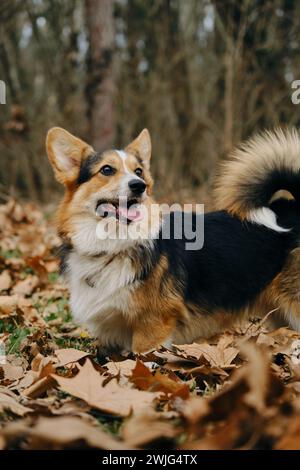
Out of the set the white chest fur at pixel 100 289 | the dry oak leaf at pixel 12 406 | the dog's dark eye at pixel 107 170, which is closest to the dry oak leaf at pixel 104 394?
the dry oak leaf at pixel 12 406

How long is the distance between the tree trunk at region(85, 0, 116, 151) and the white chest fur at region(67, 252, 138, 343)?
552 centimetres

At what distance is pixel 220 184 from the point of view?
4070mm

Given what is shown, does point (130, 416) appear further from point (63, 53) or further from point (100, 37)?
point (63, 53)

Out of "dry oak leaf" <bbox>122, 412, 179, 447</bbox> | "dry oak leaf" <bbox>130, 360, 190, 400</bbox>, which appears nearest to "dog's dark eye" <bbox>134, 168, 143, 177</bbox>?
"dry oak leaf" <bbox>130, 360, 190, 400</bbox>

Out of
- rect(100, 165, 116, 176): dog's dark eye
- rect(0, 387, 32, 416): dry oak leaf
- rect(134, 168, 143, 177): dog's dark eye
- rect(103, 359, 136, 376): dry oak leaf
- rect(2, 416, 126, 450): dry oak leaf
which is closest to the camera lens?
rect(2, 416, 126, 450): dry oak leaf

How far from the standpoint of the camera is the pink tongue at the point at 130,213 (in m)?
3.63

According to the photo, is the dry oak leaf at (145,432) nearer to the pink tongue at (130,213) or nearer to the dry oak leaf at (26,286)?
the pink tongue at (130,213)

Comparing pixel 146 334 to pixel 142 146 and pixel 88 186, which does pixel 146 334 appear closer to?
pixel 88 186

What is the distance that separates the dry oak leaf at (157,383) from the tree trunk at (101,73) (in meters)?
6.74

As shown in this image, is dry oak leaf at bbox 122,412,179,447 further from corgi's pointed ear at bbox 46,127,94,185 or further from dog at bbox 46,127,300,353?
corgi's pointed ear at bbox 46,127,94,185

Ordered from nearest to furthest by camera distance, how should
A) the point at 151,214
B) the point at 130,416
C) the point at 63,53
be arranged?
the point at 130,416
the point at 151,214
the point at 63,53

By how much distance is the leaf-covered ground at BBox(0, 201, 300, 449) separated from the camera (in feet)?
5.50
